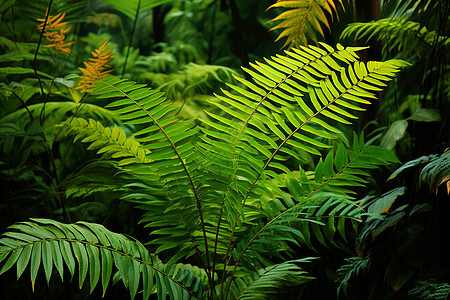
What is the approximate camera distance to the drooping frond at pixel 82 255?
660mm

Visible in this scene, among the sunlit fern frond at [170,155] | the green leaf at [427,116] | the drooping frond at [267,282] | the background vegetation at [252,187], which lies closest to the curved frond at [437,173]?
the background vegetation at [252,187]

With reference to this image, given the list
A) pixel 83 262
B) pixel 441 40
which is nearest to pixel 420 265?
pixel 441 40

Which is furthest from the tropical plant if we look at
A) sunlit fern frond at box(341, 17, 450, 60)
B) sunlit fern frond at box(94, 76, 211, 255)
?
sunlit fern frond at box(341, 17, 450, 60)

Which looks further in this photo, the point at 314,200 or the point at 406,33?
the point at 406,33

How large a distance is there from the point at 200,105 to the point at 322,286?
916 mm

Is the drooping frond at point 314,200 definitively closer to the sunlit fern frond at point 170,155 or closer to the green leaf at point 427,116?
the sunlit fern frond at point 170,155

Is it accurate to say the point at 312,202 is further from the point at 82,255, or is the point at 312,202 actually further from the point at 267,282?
the point at 82,255

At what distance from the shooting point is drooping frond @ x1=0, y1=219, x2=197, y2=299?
0.66 meters

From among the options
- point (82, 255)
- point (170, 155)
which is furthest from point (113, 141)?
point (82, 255)

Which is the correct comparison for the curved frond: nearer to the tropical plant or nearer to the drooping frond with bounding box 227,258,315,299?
the tropical plant

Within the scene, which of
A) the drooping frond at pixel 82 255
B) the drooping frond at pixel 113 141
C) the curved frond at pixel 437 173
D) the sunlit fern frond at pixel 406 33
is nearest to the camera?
the drooping frond at pixel 82 255

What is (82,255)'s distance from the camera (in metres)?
0.72

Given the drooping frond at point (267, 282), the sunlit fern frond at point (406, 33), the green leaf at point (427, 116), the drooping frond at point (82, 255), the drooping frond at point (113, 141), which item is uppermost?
the sunlit fern frond at point (406, 33)

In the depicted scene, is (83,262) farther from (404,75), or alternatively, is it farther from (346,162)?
(404,75)
